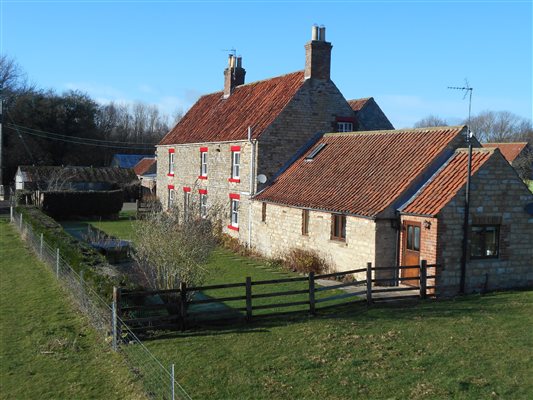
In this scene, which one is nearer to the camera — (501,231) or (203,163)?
(501,231)

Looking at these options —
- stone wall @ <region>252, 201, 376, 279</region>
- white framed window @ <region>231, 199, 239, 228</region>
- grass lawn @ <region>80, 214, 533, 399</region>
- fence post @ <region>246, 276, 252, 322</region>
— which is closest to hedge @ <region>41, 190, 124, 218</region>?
white framed window @ <region>231, 199, 239, 228</region>

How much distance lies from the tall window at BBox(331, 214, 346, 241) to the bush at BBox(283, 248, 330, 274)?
120cm

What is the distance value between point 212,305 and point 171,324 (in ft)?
9.92

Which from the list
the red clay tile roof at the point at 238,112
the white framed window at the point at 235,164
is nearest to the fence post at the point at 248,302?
the red clay tile roof at the point at 238,112

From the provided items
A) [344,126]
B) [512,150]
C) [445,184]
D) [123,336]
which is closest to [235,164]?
[344,126]

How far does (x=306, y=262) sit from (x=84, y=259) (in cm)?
831

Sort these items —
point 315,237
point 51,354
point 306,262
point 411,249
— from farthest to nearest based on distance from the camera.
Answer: point 315,237 < point 306,262 < point 411,249 < point 51,354

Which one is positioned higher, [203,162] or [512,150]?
[512,150]

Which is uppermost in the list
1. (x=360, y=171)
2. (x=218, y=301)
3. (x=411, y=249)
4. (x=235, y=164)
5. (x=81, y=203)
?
(x=235, y=164)

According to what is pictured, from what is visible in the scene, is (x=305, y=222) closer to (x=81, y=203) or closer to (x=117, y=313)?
(x=117, y=313)

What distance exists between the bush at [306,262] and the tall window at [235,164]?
7027 mm

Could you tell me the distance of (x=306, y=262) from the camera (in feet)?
69.3

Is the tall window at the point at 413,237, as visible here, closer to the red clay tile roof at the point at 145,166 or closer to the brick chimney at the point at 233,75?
the brick chimney at the point at 233,75

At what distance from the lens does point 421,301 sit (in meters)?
15.7
